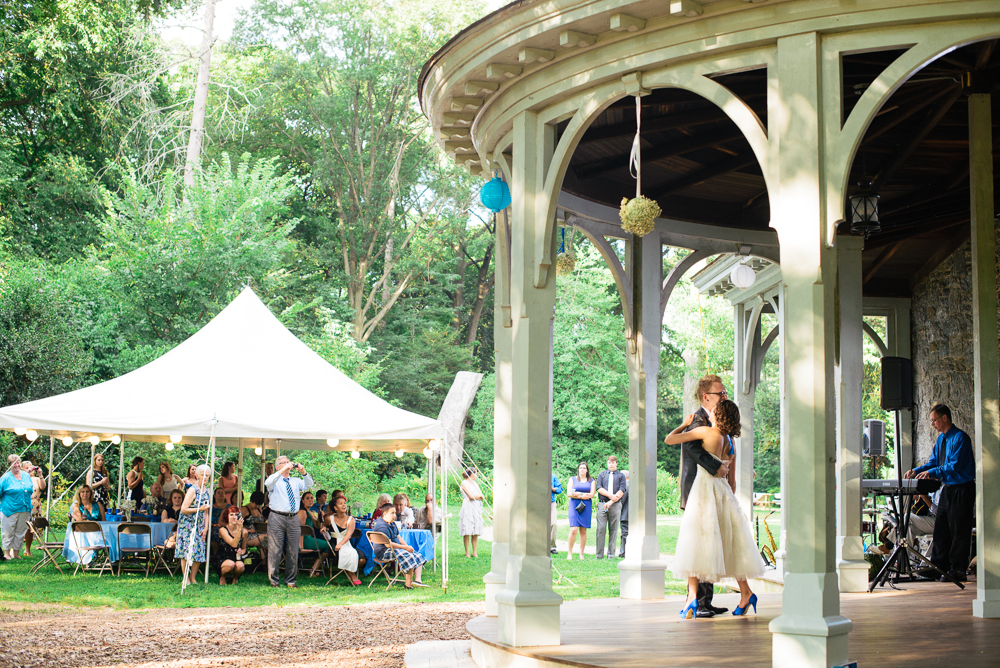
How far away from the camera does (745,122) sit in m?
4.59

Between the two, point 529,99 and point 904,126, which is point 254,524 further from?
point 904,126

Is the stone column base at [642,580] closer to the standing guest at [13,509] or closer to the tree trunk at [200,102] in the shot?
the standing guest at [13,509]

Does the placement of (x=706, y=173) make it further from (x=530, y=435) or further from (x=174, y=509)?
(x=174, y=509)

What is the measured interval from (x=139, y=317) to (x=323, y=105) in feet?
34.6

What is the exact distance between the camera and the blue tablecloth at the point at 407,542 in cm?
1151

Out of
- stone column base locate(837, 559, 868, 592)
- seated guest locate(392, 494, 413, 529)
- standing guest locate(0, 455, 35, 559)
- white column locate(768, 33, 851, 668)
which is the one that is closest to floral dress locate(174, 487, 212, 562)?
seated guest locate(392, 494, 413, 529)

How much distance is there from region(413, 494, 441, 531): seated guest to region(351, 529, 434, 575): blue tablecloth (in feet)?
1.77

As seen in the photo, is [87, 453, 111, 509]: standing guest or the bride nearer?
the bride

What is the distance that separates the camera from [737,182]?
8422mm

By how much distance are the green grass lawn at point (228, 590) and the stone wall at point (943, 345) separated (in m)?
3.95

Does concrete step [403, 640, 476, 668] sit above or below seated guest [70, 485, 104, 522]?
below

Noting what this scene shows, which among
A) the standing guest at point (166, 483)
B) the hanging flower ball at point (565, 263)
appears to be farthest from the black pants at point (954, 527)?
the standing guest at point (166, 483)

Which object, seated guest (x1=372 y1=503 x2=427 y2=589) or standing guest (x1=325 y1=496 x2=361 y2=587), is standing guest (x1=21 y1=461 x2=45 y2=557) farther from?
seated guest (x1=372 y1=503 x2=427 y2=589)

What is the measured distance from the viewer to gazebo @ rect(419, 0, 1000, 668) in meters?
4.29
